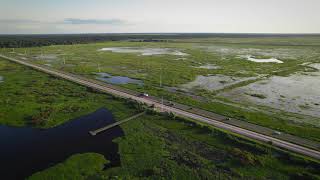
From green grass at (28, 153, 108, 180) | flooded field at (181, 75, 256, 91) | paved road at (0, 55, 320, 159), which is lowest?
green grass at (28, 153, 108, 180)

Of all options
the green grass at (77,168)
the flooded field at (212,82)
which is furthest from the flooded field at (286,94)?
the green grass at (77,168)

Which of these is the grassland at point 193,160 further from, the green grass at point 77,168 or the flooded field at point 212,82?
the flooded field at point 212,82

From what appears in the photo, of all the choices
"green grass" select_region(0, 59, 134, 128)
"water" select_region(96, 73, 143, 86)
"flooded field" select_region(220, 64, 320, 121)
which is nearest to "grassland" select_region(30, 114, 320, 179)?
"green grass" select_region(0, 59, 134, 128)

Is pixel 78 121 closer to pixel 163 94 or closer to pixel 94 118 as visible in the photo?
pixel 94 118

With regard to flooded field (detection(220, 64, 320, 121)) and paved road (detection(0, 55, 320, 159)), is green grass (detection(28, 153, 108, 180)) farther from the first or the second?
flooded field (detection(220, 64, 320, 121))

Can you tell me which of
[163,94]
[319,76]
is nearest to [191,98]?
[163,94]
